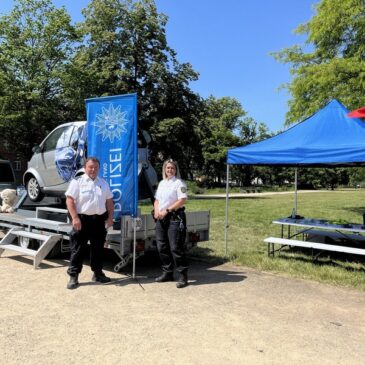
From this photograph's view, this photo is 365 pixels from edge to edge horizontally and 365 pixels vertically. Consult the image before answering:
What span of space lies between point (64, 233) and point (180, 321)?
11.7 feet

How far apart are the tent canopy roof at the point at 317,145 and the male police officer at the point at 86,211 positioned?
304 cm

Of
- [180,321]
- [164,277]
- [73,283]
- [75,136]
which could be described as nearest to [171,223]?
[164,277]

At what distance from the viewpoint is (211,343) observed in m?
4.22

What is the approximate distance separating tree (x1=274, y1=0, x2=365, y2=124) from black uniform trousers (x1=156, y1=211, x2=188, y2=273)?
12.5 meters

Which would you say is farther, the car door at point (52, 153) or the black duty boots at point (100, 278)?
the car door at point (52, 153)

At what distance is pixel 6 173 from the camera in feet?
51.6

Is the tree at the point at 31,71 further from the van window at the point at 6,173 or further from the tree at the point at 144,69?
Answer: the van window at the point at 6,173

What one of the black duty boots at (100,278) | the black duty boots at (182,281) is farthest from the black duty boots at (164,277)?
the black duty boots at (100,278)

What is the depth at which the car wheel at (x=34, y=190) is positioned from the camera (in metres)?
10.4

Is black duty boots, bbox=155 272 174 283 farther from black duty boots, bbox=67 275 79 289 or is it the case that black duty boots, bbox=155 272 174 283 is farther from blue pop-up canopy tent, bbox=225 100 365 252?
blue pop-up canopy tent, bbox=225 100 365 252

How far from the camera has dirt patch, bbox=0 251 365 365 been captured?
3.96 m

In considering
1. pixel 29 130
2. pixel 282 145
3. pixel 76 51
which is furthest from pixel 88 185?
pixel 76 51

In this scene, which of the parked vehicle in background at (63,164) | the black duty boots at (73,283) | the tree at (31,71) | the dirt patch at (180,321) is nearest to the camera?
the dirt patch at (180,321)

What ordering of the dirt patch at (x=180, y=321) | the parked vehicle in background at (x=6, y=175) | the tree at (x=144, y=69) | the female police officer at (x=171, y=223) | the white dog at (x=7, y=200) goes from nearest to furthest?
the dirt patch at (x=180, y=321), the female police officer at (x=171, y=223), the white dog at (x=7, y=200), the parked vehicle in background at (x=6, y=175), the tree at (x=144, y=69)
